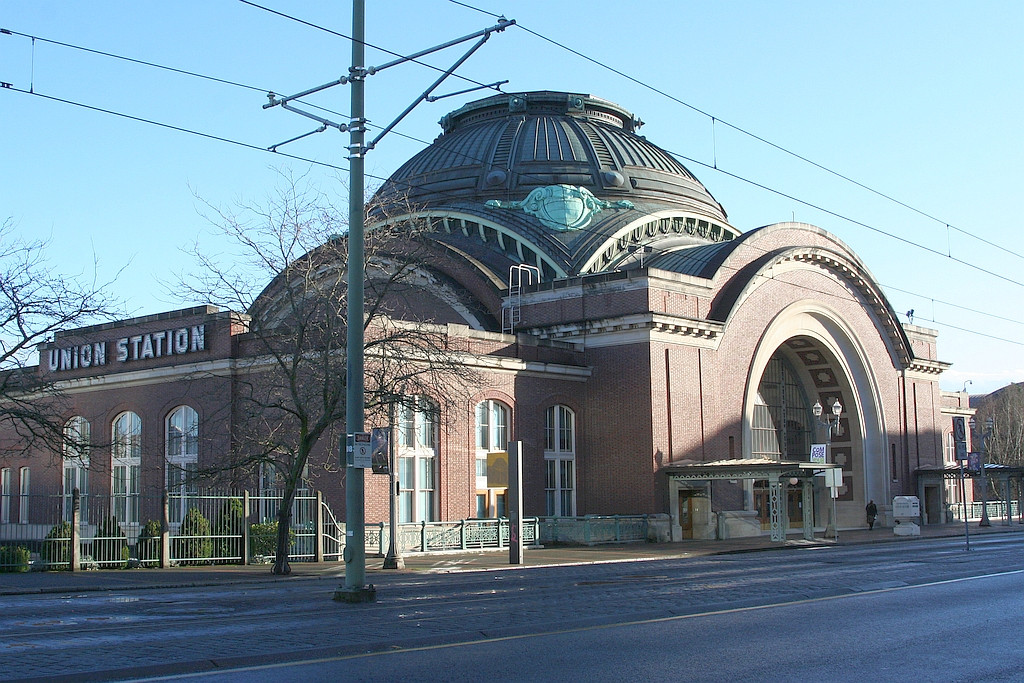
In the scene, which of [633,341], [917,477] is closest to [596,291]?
[633,341]

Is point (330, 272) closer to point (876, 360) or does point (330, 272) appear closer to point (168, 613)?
point (168, 613)

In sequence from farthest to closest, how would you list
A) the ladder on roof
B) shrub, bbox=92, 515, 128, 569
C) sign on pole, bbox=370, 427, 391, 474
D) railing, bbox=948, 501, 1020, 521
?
railing, bbox=948, 501, 1020, 521, the ladder on roof, shrub, bbox=92, 515, 128, 569, sign on pole, bbox=370, 427, 391, 474

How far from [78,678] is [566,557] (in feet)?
74.6

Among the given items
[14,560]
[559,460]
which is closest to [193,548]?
[14,560]

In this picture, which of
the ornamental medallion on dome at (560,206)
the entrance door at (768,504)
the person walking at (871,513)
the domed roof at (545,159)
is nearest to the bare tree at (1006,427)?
the person walking at (871,513)

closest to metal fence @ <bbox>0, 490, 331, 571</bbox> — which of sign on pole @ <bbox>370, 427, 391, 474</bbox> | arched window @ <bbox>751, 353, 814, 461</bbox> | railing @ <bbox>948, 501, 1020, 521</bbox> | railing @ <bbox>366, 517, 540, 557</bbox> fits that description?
railing @ <bbox>366, 517, 540, 557</bbox>

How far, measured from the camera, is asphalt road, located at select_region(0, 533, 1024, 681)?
10.6 metres

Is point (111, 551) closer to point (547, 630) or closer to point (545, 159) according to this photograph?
point (547, 630)

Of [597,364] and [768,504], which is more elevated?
[597,364]

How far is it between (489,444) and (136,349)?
1358 centimetres

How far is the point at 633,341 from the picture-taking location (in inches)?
1671

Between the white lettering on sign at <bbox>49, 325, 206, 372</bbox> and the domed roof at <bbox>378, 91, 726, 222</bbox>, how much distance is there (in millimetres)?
16375

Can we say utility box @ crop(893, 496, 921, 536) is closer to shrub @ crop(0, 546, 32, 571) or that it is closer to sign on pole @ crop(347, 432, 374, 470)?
shrub @ crop(0, 546, 32, 571)

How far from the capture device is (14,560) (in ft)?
Answer: 86.0
